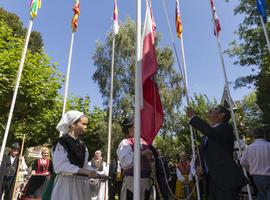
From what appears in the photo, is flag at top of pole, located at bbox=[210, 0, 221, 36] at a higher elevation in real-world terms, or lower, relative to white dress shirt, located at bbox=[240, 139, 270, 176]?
higher

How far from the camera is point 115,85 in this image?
20.4 m

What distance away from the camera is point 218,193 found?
3.34 m

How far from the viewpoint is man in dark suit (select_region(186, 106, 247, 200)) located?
3287mm

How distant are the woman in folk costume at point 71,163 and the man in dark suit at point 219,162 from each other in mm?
1304

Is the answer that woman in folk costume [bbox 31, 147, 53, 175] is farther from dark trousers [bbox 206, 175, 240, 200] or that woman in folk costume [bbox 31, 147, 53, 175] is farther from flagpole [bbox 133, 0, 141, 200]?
flagpole [bbox 133, 0, 141, 200]

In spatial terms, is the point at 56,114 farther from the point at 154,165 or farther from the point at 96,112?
the point at 154,165

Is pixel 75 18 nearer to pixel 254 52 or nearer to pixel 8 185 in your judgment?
pixel 8 185

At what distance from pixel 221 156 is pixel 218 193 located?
1.36 ft

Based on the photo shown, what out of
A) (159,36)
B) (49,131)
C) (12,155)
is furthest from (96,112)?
(12,155)

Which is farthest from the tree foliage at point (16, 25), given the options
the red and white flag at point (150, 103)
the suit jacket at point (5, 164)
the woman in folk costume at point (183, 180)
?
the red and white flag at point (150, 103)

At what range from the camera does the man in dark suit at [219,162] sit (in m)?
3.29

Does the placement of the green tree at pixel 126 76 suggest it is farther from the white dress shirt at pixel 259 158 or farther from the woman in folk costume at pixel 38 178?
the white dress shirt at pixel 259 158

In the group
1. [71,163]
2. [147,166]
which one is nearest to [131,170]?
[147,166]

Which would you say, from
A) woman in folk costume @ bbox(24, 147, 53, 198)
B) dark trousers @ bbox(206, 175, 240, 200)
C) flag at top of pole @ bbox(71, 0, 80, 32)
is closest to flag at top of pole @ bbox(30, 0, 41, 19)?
flag at top of pole @ bbox(71, 0, 80, 32)
